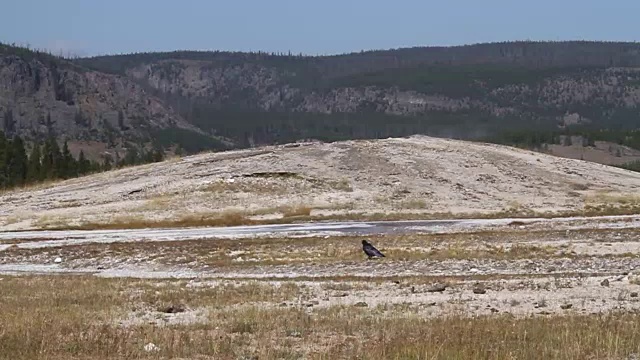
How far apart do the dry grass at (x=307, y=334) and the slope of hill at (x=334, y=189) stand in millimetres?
37414

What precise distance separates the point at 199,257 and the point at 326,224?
53.3ft

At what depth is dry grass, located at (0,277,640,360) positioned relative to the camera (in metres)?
12.1

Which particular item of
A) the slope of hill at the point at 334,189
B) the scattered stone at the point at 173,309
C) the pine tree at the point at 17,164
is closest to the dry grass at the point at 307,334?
the scattered stone at the point at 173,309

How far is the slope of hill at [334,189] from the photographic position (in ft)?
186

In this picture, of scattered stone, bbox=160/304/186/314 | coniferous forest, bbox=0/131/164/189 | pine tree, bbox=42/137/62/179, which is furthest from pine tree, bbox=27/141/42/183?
scattered stone, bbox=160/304/186/314

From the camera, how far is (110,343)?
13242mm

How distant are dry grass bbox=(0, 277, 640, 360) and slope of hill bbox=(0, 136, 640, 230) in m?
37.4

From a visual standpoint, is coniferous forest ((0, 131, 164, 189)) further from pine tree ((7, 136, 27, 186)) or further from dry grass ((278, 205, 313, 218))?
dry grass ((278, 205, 313, 218))

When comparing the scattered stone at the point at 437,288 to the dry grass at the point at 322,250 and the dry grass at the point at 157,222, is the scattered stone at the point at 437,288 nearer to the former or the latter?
the dry grass at the point at 322,250

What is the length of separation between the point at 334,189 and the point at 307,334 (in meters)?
46.8

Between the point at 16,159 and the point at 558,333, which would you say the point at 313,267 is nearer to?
the point at 558,333

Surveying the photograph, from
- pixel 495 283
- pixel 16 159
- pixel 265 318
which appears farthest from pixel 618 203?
pixel 16 159

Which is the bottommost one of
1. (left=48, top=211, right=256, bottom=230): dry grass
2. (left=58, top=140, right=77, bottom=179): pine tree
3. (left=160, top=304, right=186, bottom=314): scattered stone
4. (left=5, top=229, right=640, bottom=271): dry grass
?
(left=58, top=140, right=77, bottom=179): pine tree

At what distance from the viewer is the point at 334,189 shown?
202 ft
